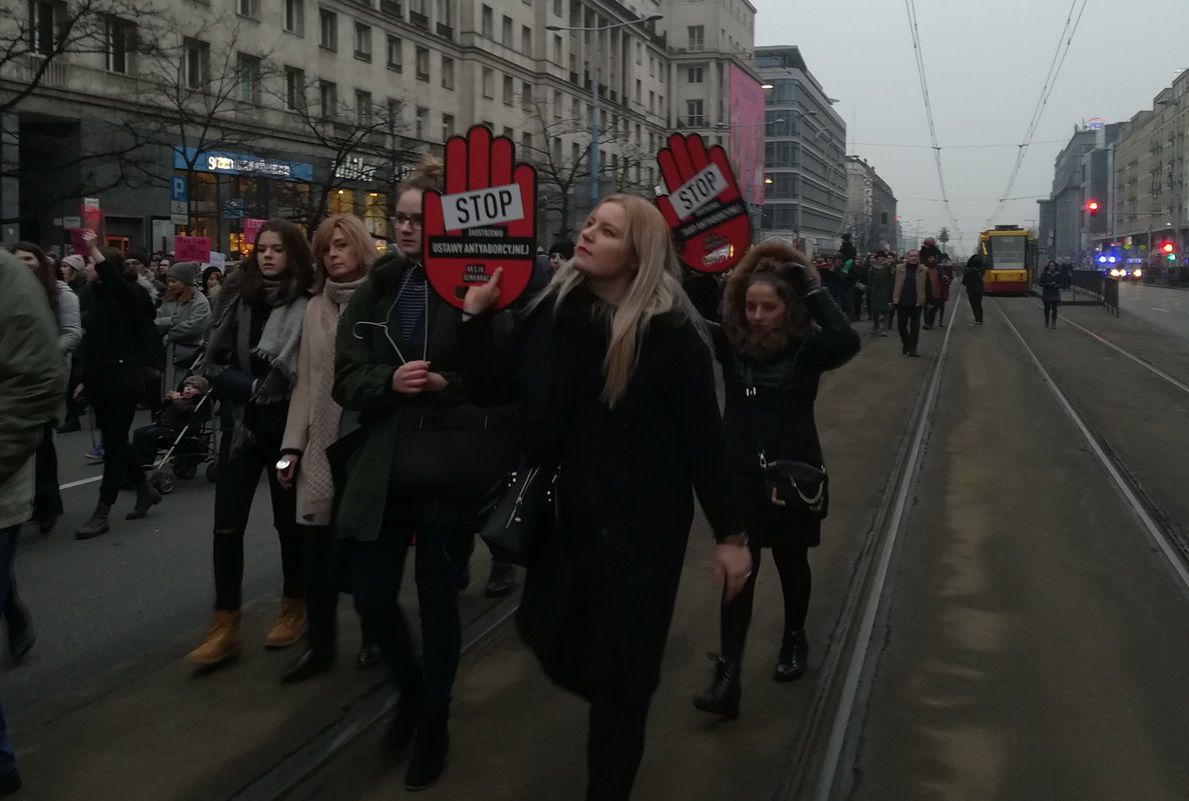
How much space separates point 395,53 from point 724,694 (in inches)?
1892

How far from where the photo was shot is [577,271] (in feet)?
11.2

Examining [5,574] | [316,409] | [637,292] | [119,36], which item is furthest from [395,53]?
[637,292]

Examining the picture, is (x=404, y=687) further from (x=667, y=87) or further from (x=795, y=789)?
A: (x=667, y=87)

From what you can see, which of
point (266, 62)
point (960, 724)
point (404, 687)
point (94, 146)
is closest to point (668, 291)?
point (404, 687)

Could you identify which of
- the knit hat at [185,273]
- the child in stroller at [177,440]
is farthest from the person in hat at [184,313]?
the child in stroller at [177,440]

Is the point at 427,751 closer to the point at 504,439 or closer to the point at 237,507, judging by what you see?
the point at 504,439

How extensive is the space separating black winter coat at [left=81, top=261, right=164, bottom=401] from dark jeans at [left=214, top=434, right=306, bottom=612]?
11.0 feet

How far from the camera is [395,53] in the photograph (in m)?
50.0

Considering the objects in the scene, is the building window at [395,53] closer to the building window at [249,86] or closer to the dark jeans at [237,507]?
the building window at [249,86]

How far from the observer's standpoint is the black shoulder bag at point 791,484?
4875 mm

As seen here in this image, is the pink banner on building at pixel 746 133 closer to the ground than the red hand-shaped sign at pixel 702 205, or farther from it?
farther from it

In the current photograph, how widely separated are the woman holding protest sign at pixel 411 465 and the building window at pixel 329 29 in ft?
141

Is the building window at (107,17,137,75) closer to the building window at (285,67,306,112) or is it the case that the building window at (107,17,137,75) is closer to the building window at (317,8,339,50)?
the building window at (285,67,306,112)

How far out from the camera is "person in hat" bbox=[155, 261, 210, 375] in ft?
32.8
